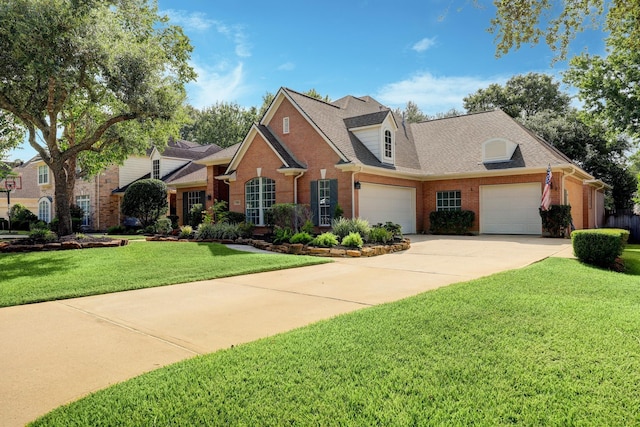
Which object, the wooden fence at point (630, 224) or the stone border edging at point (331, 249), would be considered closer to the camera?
the stone border edging at point (331, 249)

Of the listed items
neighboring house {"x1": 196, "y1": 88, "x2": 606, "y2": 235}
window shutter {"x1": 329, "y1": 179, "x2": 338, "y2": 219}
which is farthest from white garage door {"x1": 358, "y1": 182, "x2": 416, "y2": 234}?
window shutter {"x1": 329, "y1": 179, "x2": 338, "y2": 219}

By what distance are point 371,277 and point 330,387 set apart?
5159 mm

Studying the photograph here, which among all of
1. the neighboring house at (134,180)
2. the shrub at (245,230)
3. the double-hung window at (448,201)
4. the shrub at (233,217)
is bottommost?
the shrub at (245,230)

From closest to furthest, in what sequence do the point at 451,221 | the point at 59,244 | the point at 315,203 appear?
the point at 59,244 → the point at 315,203 → the point at 451,221

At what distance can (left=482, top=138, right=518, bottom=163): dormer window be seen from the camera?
18297 mm

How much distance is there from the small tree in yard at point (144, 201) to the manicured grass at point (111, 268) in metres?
11.4

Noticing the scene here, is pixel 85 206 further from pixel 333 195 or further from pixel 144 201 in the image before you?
pixel 333 195

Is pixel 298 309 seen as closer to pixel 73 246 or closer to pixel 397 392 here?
pixel 397 392

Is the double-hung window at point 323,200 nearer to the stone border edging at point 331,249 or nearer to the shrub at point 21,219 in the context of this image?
the stone border edging at point 331,249

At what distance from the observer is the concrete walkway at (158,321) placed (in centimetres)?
333

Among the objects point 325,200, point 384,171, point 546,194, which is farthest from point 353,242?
point 546,194

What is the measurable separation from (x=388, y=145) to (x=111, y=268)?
13124 millimetres

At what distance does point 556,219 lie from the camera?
16.8 metres

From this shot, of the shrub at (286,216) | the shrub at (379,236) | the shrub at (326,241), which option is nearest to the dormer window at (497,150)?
the shrub at (379,236)
